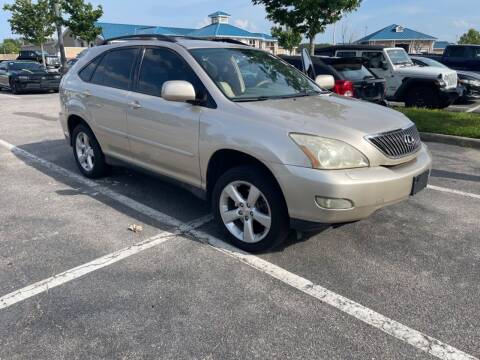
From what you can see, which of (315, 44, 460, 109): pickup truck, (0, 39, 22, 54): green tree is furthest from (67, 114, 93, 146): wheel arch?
(0, 39, 22, 54): green tree

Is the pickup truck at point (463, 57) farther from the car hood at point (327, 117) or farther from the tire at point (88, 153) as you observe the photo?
the tire at point (88, 153)

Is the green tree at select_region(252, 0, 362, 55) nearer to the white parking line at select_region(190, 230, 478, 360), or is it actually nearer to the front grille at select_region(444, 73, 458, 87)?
the front grille at select_region(444, 73, 458, 87)

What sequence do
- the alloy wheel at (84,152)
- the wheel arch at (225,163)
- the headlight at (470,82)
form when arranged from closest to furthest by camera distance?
1. the wheel arch at (225,163)
2. the alloy wheel at (84,152)
3. the headlight at (470,82)

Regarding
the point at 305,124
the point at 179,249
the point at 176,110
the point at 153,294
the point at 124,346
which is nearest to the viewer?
the point at 124,346

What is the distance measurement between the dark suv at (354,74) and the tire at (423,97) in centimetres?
267

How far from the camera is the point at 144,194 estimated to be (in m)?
5.07

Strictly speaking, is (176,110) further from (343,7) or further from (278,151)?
(343,7)

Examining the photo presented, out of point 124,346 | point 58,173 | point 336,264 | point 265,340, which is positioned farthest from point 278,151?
point 58,173

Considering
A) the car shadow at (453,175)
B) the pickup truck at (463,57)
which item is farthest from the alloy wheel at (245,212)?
the pickup truck at (463,57)

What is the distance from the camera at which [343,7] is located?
1241cm

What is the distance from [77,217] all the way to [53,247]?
708 millimetres

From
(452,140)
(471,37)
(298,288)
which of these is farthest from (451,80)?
(471,37)

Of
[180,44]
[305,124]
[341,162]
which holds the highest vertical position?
[180,44]

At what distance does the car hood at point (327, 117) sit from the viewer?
127 inches
